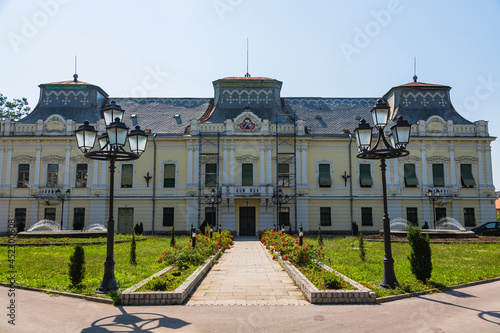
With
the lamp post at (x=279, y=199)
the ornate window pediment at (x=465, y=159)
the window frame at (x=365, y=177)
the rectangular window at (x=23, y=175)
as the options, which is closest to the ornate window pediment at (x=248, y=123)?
the lamp post at (x=279, y=199)

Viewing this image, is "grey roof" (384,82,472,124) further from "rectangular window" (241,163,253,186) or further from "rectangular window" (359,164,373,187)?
"rectangular window" (241,163,253,186)

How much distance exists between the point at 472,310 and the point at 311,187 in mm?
24107

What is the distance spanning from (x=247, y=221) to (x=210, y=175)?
4.69 meters

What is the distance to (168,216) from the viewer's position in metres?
32.2

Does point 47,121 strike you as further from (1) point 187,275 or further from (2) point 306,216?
(1) point 187,275

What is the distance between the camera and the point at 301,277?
1055 cm

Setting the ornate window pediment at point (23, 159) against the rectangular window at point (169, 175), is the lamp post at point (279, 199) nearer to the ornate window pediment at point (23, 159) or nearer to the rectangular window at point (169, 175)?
the rectangular window at point (169, 175)

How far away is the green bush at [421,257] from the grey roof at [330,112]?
23.2m

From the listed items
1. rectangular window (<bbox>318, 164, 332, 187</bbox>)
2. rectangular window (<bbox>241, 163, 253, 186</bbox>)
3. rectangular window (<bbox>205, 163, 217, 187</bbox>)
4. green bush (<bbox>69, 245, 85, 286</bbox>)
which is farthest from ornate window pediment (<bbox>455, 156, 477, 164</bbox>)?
green bush (<bbox>69, 245, 85, 286</bbox>)

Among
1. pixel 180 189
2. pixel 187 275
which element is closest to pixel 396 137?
pixel 187 275

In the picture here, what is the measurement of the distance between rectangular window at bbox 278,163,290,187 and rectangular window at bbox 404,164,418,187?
375 inches

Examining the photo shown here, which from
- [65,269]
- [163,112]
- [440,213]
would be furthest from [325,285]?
[163,112]

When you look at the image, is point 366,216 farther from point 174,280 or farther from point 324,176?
point 174,280

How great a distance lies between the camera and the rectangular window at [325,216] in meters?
32.3
